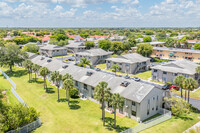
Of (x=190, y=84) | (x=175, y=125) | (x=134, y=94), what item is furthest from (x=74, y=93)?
(x=190, y=84)

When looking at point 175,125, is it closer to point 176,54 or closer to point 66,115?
point 66,115

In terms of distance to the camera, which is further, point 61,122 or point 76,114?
point 76,114

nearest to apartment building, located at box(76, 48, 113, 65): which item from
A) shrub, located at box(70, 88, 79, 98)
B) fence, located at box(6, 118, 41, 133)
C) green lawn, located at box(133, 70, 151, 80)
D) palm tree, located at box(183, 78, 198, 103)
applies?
green lawn, located at box(133, 70, 151, 80)

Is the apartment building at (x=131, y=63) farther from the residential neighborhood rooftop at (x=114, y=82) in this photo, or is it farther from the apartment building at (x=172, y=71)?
the residential neighborhood rooftop at (x=114, y=82)

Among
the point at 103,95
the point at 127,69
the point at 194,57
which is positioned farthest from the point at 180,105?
the point at 194,57

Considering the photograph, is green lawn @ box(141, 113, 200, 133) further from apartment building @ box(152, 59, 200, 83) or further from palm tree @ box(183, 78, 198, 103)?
apartment building @ box(152, 59, 200, 83)

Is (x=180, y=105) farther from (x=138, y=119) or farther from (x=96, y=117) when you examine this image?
(x=96, y=117)

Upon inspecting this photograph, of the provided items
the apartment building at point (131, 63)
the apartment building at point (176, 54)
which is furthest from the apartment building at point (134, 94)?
the apartment building at point (176, 54)
